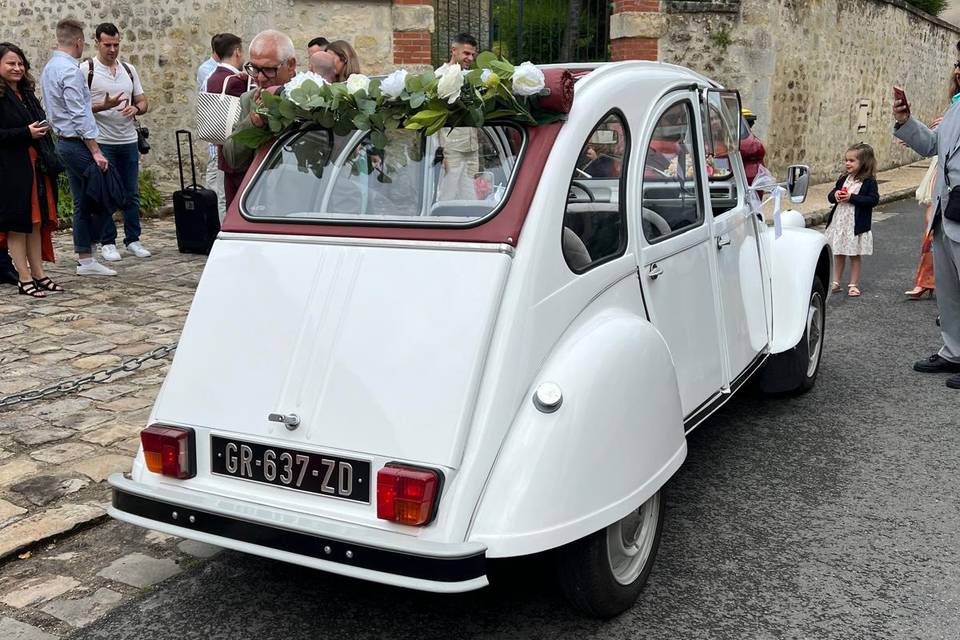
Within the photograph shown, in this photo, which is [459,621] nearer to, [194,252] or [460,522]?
[460,522]

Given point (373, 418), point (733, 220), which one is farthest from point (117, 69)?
point (373, 418)

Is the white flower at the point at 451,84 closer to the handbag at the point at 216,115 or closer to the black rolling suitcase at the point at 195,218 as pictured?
the handbag at the point at 216,115

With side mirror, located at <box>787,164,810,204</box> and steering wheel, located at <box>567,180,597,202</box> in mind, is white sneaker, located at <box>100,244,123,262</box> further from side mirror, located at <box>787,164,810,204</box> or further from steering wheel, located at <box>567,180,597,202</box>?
steering wheel, located at <box>567,180,597,202</box>

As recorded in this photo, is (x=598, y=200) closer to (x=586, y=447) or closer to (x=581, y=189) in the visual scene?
(x=581, y=189)

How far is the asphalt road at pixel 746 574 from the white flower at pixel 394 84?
182 centimetres

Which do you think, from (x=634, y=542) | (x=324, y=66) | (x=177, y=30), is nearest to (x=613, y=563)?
(x=634, y=542)

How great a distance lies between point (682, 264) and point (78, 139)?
21.0 feet

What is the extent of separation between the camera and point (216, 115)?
6.06 m

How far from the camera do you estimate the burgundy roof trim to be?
10.3ft

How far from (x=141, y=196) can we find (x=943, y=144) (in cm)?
996

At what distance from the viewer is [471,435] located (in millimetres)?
2891

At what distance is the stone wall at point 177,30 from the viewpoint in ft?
42.3

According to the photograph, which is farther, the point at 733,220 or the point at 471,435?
the point at 733,220

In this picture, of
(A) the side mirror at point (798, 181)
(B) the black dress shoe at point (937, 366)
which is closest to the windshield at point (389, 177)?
(A) the side mirror at point (798, 181)
